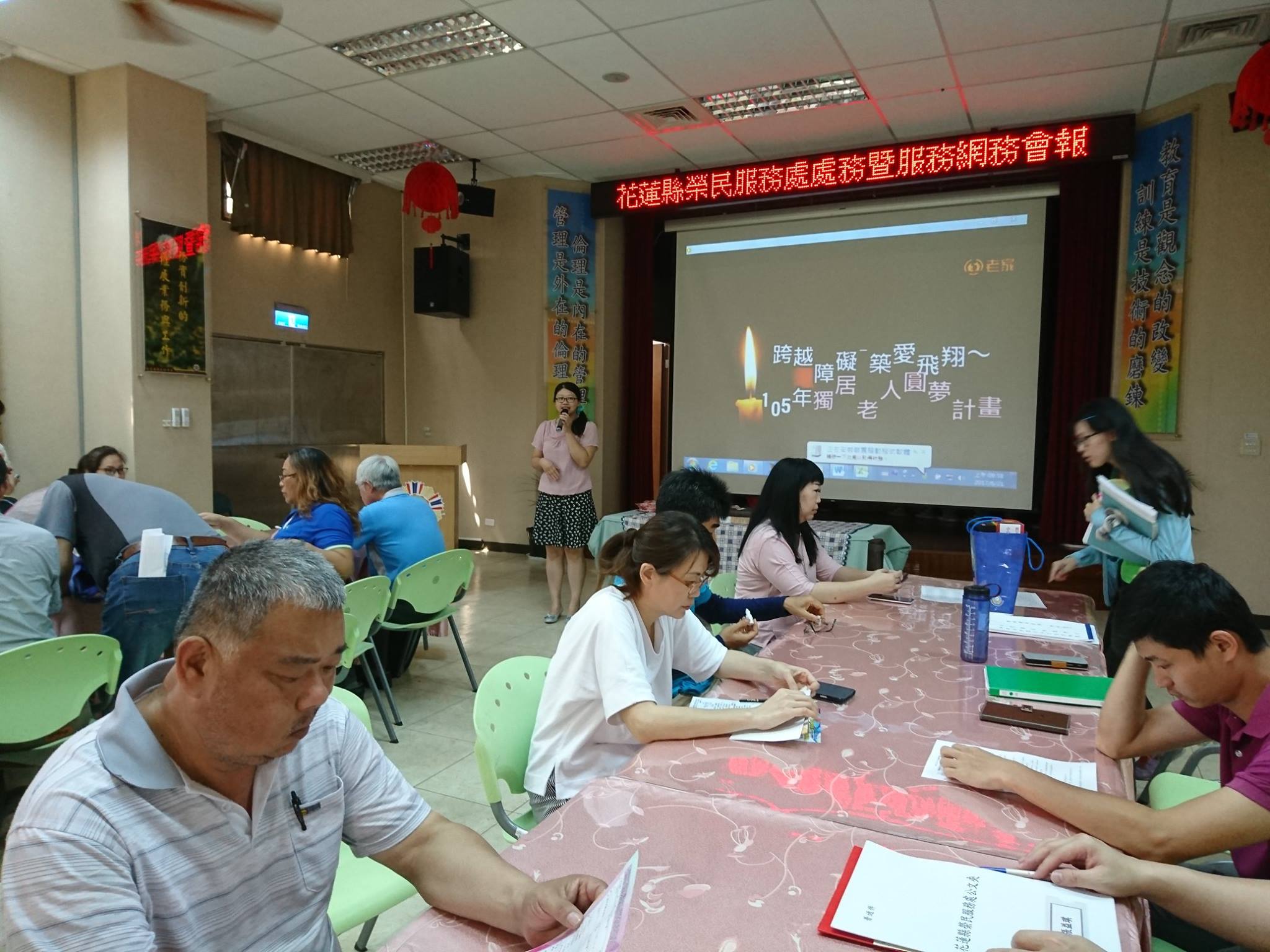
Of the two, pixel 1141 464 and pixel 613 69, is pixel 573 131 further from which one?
pixel 1141 464

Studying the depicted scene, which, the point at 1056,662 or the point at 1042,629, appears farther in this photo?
the point at 1042,629

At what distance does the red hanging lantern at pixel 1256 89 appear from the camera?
11.4 ft

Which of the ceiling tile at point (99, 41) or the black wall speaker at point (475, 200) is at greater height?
the ceiling tile at point (99, 41)

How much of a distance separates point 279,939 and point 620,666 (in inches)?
28.9

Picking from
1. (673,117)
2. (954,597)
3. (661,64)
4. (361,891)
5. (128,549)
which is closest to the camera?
(361,891)

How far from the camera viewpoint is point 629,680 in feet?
5.16

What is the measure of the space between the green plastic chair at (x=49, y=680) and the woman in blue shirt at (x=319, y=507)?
1.18m

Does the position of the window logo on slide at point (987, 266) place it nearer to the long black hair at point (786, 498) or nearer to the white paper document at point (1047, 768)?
the long black hair at point (786, 498)

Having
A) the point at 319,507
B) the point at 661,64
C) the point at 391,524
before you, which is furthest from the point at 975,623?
the point at 661,64

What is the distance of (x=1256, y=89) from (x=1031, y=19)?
3.53 ft

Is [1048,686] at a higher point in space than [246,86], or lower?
lower

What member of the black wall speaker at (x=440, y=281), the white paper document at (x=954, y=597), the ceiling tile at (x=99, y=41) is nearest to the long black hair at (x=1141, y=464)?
the white paper document at (x=954, y=597)

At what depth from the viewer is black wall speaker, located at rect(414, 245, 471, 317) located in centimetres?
702

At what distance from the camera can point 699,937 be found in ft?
3.07
